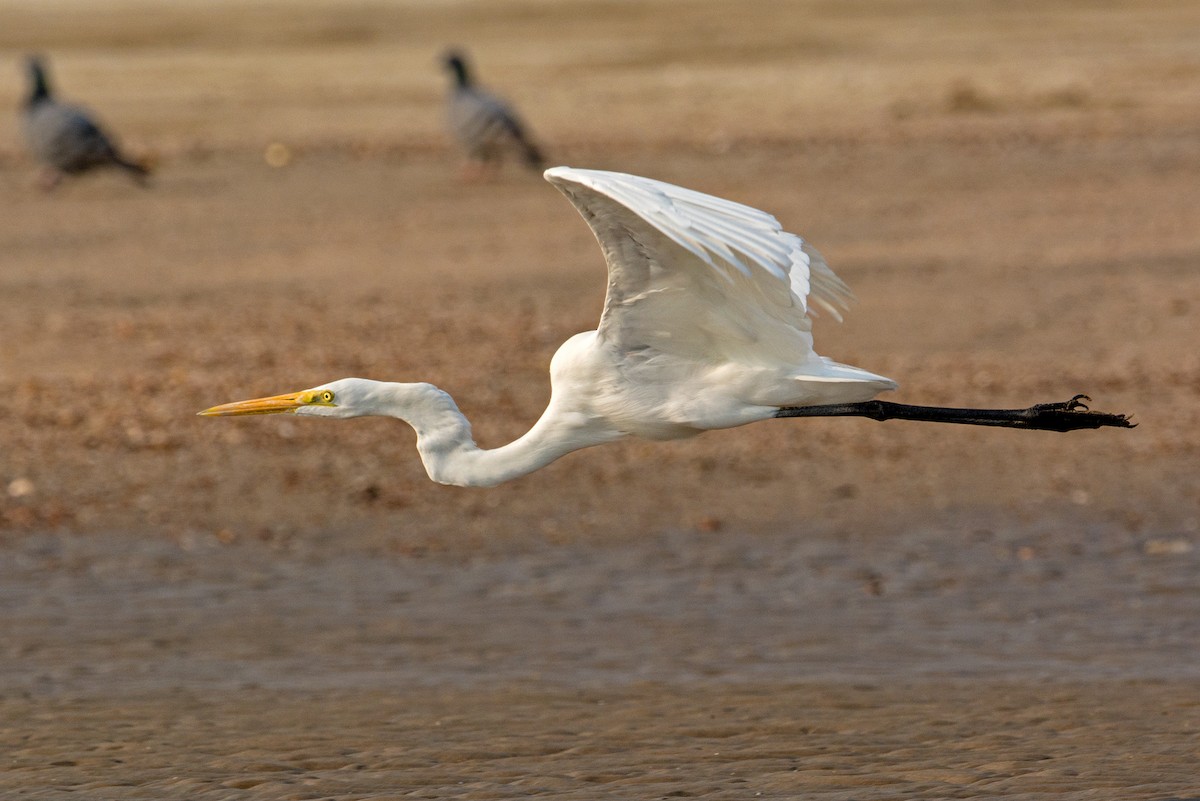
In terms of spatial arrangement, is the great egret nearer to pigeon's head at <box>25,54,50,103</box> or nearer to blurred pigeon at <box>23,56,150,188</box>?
blurred pigeon at <box>23,56,150,188</box>

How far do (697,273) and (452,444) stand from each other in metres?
1.11

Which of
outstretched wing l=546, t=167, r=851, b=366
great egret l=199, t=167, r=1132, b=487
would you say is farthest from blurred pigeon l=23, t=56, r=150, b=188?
outstretched wing l=546, t=167, r=851, b=366

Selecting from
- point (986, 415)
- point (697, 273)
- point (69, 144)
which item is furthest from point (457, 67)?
point (697, 273)

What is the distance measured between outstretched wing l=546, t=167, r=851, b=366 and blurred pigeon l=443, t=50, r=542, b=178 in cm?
1401

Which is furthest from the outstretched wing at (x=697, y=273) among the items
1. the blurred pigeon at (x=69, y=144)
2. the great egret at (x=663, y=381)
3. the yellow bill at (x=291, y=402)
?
the blurred pigeon at (x=69, y=144)

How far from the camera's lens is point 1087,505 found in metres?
10.2

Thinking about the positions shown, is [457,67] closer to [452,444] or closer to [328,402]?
[328,402]

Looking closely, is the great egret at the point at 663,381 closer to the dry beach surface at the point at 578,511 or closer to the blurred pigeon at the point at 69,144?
the dry beach surface at the point at 578,511

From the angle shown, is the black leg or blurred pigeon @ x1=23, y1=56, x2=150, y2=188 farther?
blurred pigeon @ x1=23, y1=56, x2=150, y2=188

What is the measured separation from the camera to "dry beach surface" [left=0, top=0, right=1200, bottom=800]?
22.9 ft

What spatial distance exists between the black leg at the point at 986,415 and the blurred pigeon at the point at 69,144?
14549 mm

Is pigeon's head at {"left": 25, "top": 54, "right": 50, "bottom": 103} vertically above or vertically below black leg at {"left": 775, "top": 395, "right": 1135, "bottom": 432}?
above

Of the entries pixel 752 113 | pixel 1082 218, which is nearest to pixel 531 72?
pixel 752 113

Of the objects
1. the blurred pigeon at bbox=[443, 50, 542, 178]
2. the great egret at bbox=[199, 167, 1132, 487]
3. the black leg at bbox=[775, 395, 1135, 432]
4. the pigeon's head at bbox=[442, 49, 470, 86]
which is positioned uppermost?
the pigeon's head at bbox=[442, 49, 470, 86]
